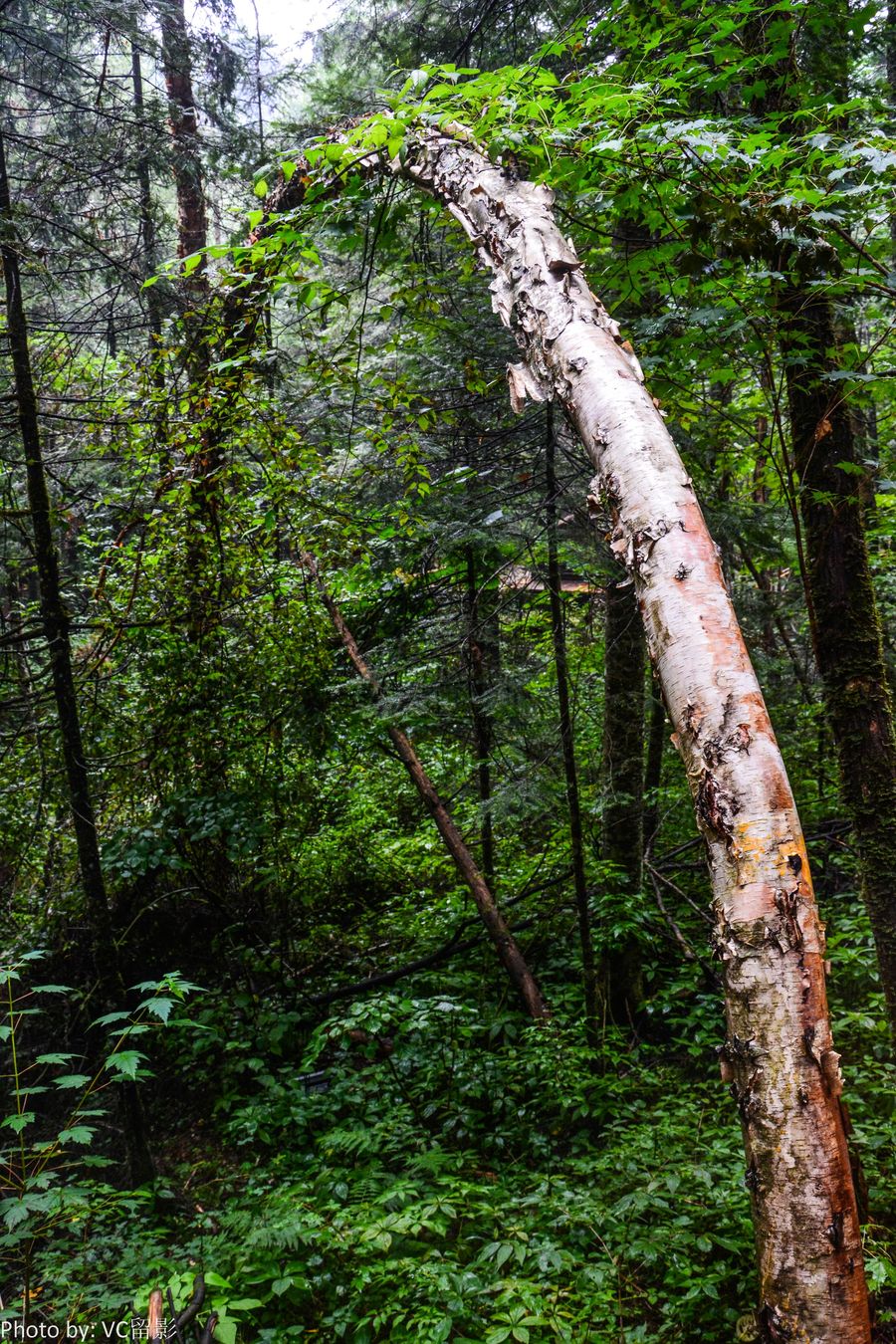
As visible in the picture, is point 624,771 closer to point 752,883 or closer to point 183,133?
point 752,883

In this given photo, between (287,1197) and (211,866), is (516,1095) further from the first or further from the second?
(211,866)

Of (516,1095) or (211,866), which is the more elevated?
(211,866)

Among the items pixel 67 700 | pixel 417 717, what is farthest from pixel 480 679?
pixel 67 700

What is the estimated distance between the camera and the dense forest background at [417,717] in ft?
9.46

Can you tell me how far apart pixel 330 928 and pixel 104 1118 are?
210cm

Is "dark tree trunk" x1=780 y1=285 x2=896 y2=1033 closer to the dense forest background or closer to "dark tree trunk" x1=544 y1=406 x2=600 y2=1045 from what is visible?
the dense forest background

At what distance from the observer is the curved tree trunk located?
1.31 m

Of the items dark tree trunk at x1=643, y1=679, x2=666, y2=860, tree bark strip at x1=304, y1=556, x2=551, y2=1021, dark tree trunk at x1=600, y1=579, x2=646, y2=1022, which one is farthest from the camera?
dark tree trunk at x1=643, y1=679, x2=666, y2=860

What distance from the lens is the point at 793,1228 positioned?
1309mm

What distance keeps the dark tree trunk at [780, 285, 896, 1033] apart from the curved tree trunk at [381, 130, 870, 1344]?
160 centimetres

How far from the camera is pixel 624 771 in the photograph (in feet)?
18.6

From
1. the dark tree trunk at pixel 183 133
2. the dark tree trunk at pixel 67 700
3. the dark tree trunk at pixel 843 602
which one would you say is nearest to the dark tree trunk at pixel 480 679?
the dark tree trunk at pixel 67 700

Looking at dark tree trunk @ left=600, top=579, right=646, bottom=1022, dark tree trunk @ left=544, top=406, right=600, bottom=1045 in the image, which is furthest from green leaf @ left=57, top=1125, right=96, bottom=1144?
dark tree trunk @ left=600, top=579, right=646, bottom=1022

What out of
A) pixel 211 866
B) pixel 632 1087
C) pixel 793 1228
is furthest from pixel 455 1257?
pixel 211 866
